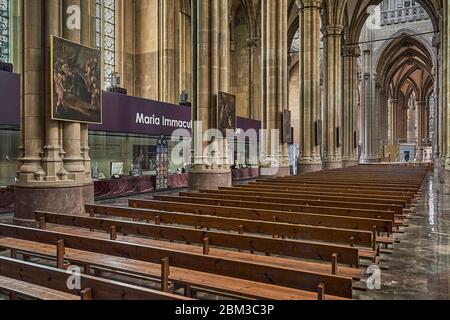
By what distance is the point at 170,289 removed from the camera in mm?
4266

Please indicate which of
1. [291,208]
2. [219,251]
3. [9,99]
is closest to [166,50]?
[9,99]

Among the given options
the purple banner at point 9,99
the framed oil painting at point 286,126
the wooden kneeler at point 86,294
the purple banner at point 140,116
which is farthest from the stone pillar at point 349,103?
the wooden kneeler at point 86,294

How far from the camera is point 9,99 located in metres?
10.9

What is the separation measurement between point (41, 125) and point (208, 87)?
6659 millimetres

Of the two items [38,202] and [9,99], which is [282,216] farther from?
[9,99]

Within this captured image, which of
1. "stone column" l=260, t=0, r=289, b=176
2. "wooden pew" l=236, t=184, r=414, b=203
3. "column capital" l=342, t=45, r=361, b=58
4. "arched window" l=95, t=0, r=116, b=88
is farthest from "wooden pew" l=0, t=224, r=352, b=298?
"column capital" l=342, t=45, r=361, b=58

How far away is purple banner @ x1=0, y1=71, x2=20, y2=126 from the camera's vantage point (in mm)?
10680

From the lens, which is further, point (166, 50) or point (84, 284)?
point (166, 50)

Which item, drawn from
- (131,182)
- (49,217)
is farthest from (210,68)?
(49,217)

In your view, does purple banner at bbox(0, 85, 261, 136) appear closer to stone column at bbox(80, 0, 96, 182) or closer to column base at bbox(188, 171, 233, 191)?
stone column at bbox(80, 0, 96, 182)

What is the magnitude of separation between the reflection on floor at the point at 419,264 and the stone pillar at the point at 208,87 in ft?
19.6
